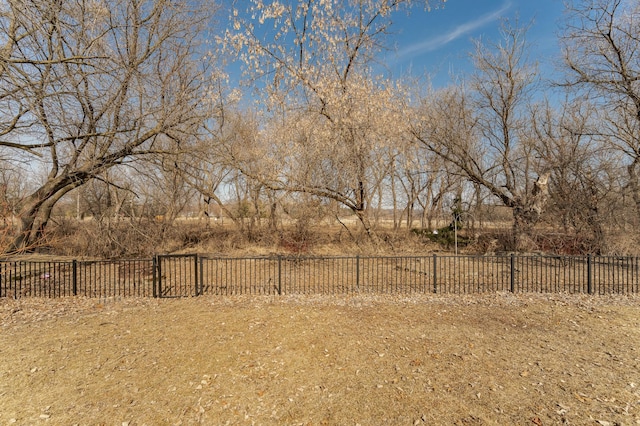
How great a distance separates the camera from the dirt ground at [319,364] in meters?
3.27

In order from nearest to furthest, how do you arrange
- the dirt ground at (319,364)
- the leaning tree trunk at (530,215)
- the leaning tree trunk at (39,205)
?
the dirt ground at (319,364) < the leaning tree trunk at (39,205) < the leaning tree trunk at (530,215)

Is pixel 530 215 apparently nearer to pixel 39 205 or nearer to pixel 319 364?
pixel 319 364

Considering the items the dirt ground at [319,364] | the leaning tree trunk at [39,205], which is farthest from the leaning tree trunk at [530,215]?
the leaning tree trunk at [39,205]

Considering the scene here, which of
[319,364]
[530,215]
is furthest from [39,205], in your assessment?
[530,215]

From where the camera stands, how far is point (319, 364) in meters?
4.31

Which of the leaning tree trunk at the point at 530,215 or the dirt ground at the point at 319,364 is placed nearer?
the dirt ground at the point at 319,364

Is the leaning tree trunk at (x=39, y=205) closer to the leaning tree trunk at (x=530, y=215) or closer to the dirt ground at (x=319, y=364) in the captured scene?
the dirt ground at (x=319, y=364)

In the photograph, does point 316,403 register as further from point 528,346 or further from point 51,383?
point 528,346

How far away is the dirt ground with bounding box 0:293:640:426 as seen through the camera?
3266mm

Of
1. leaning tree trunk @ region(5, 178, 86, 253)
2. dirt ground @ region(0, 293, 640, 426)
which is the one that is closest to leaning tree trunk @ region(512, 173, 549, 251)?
dirt ground @ region(0, 293, 640, 426)

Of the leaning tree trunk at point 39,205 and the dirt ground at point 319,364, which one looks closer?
the dirt ground at point 319,364

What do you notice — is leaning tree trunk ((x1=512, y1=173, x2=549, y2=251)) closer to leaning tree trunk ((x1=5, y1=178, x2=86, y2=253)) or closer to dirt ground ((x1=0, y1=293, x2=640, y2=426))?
dirt ground ((x1=0, y1=293, x2=640, y2=426))

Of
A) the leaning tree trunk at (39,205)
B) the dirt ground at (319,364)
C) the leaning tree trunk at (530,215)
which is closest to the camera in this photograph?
the dirt ground at (319,364)

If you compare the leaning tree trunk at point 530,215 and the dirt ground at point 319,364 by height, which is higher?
the leaning tree trunk at point 530,215
